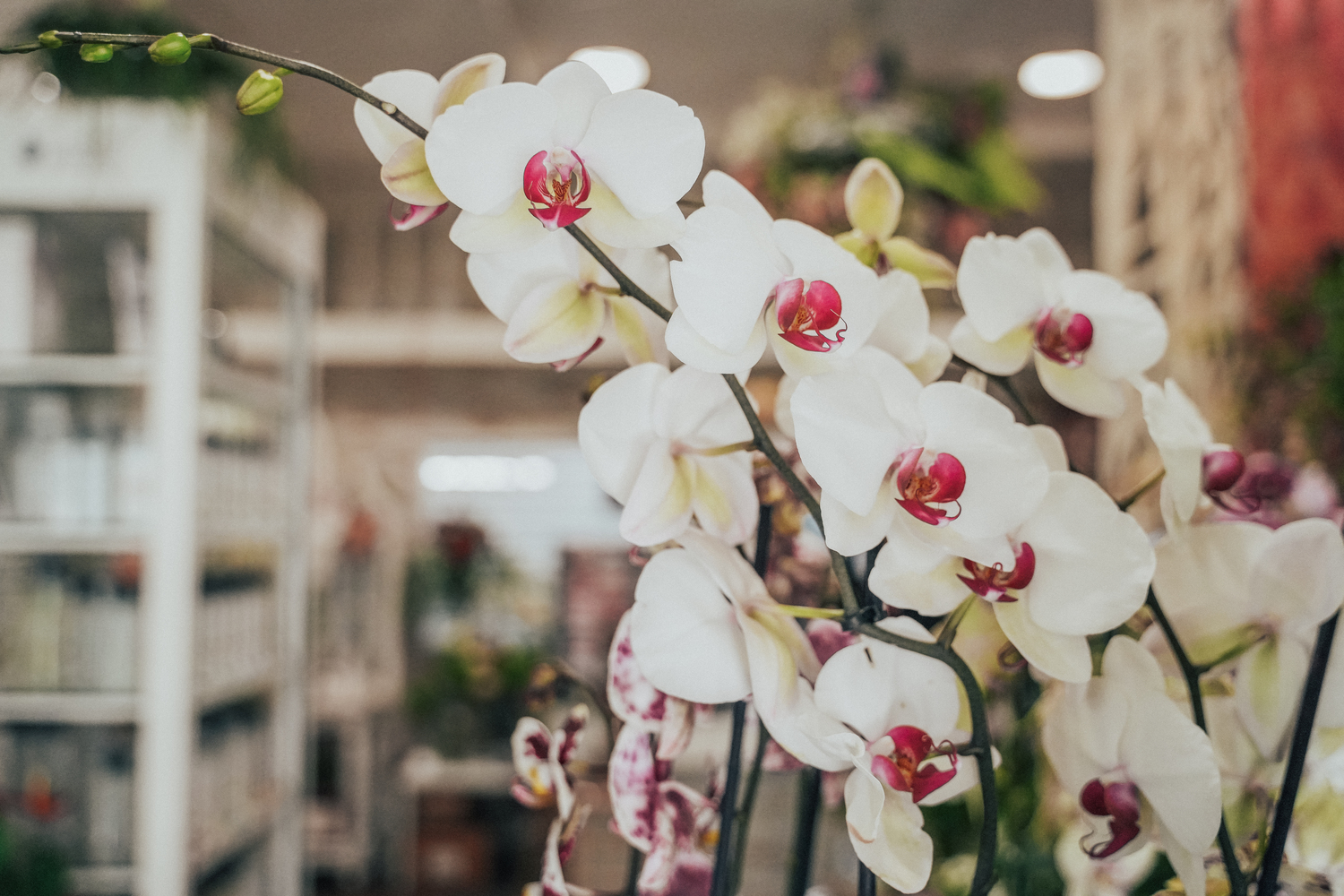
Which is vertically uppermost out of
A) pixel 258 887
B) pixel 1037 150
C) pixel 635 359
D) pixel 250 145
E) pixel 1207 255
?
pixel 1037 150

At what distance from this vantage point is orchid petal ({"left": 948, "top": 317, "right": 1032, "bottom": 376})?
1.24 ft

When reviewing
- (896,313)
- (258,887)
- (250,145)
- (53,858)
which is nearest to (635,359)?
(896,313)

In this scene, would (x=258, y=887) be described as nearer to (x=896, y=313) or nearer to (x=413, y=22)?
(x=413, y=22)

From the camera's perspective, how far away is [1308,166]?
4.56ft

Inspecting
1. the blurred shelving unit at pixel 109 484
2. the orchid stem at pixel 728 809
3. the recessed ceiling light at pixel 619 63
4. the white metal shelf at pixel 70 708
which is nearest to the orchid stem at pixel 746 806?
the orchid stem at pixel 728 809

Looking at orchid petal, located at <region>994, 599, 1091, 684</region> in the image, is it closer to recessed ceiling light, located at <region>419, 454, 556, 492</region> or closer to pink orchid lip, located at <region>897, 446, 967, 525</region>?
pink orchid lip, located at <region>897, 446, 967, 525</region>

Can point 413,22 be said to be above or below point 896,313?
above

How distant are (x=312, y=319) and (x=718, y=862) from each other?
9.90 ft

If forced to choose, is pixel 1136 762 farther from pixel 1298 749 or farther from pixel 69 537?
pixel 69 537

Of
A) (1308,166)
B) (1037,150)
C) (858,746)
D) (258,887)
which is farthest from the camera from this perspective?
(1037,150)

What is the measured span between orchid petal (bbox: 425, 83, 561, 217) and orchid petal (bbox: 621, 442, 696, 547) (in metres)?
0.09

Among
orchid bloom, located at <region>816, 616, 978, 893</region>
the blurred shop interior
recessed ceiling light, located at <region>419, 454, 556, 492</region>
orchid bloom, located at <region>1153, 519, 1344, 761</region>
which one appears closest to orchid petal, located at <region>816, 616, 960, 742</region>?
orchid bloom, located at <region>816, 616, 978, 893</region>

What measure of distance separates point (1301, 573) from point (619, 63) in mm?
3330

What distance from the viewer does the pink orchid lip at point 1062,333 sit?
38cm
